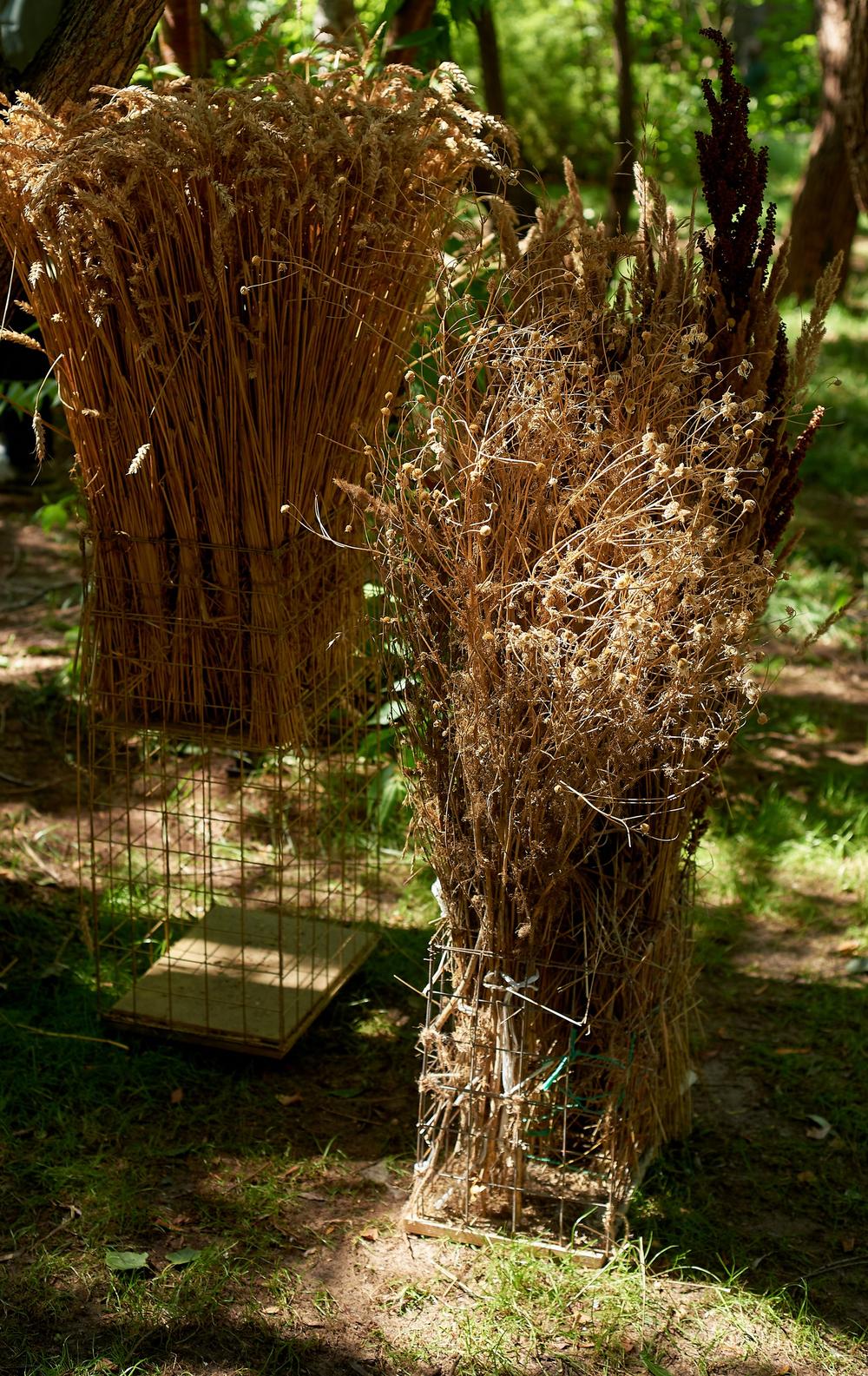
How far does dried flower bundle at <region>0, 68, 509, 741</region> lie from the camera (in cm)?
234

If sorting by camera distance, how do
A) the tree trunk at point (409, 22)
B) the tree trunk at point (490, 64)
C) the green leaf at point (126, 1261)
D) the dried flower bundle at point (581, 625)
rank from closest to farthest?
A: 1. the dried flower bundle at point (581, 625)
2. the green leaf at point (126, 1261)
3. the tree trunk at point (409, 22)
4. the tree trunk at point (490, 64)

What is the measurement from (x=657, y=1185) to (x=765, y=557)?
4.28ft

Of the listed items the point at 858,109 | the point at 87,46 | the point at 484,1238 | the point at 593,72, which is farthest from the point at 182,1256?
the point at 593,72

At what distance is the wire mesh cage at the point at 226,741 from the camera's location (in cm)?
273

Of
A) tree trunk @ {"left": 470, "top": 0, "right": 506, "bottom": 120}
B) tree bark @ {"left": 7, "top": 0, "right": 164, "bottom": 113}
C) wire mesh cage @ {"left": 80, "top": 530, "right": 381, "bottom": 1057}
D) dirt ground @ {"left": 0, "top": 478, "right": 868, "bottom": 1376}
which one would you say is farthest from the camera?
tree trunk @ {"left": 470, "top": 0, "right": 506, "bottom": 120}

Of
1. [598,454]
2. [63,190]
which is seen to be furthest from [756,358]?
[63,190]

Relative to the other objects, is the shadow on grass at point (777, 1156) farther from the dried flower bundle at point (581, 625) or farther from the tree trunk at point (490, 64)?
the tree trunk at point (490, 64)

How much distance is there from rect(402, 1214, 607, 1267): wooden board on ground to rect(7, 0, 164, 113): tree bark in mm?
2395

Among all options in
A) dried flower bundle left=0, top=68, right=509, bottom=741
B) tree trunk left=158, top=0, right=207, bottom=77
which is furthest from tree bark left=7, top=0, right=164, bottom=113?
tree trunk left=158, top=0, right=207, bottom=77

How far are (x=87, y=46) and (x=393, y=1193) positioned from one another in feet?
8.08

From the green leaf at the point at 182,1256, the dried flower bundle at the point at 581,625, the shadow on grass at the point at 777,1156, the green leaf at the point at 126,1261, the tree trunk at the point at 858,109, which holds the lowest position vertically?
the shadow on grass at the point at 777,1156

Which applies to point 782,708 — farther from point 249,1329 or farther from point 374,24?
point 249,1329

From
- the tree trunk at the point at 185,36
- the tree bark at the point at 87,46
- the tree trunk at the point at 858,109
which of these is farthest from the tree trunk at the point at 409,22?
the tree trunk at the point at 858,109

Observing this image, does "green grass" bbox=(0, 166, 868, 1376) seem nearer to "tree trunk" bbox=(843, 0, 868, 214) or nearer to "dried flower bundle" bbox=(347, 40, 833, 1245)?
"dried flower bundle" bbox=(347, 40, 833, 1245)
